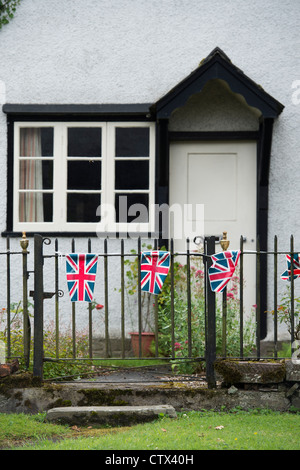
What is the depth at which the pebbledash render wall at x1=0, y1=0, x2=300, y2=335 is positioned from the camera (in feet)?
27.2

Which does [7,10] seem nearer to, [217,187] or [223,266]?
[217,187]

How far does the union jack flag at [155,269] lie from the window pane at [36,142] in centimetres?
339

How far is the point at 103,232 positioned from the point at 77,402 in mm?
3343

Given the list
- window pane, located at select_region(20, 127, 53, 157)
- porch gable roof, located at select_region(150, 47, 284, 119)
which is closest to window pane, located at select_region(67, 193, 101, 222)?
window pane, located at select_region(20, 127, 53, 157)

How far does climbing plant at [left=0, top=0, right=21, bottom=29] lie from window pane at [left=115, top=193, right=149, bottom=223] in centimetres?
262

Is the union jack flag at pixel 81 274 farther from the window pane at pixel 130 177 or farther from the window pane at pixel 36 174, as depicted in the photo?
the window pane at pixel 36 174

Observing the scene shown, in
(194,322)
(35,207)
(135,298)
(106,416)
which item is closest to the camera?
(106,416)

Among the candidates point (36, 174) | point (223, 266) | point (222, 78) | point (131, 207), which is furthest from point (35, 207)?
point (223, 266)

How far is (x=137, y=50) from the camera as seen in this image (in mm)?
8398

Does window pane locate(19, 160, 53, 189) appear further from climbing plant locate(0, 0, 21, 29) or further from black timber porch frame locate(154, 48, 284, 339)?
climbing plant locate(0, 0, 21, 29)

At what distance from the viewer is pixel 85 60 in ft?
27.6

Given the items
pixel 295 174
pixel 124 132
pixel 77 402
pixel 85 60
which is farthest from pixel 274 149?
pixel 77 402

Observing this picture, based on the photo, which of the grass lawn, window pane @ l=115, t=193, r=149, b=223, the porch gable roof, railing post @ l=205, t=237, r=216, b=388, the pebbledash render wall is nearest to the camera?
the grass lawn

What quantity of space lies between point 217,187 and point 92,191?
62.8 inches
